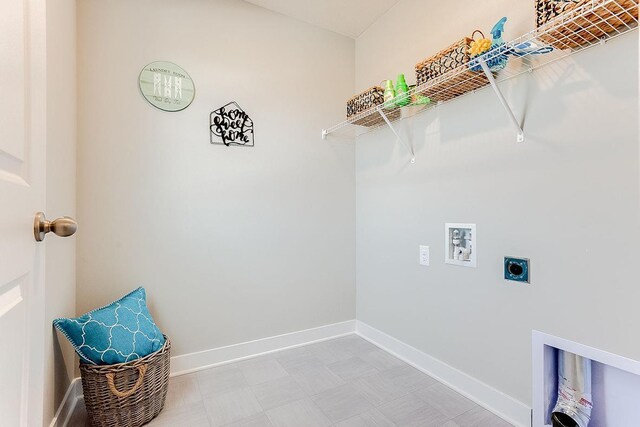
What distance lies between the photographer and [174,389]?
1753 millimetres

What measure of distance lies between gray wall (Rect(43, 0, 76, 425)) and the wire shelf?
1675 mm

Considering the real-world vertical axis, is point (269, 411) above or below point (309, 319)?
below

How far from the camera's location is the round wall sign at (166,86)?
185 centimetres

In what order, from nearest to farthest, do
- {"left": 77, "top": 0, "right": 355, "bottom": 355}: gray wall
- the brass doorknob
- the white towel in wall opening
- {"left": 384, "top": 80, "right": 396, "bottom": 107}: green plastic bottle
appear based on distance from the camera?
the brass doorknob < the white towel in wall opening < {"left": 77, "top": 0, "right": 355, "bottom": 355}: gray wall < {"left": 384, "top": 80, "right": 396, "bottom": 107}: green plastic bottle

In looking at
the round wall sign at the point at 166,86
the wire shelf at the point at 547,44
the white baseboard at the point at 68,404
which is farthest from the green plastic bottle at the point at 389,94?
the white baseboard at the point at 68,404

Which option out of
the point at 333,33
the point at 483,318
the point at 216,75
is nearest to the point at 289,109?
the point at 216,75

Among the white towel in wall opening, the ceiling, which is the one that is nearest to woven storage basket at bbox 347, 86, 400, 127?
the ceiling

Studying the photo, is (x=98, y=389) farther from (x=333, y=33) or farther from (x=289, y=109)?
(x=333, y=33)

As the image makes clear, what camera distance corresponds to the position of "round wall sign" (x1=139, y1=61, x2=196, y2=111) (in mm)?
1847

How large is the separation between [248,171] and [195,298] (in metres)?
0.92

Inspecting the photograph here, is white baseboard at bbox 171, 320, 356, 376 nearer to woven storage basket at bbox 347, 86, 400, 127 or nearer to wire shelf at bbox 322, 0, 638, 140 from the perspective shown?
woven storage basket at bbox 347, 86, 400, 127

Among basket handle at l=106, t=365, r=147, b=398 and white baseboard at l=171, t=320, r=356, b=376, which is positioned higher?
basket handle at l=106, t=365, r=147, b=398

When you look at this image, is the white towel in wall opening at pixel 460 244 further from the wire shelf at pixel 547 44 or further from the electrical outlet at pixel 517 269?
the wire shelf at pixel 547 44

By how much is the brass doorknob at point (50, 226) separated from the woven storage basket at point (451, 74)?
1573mm
